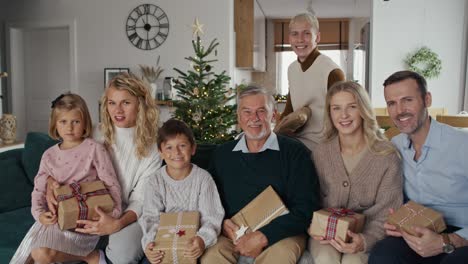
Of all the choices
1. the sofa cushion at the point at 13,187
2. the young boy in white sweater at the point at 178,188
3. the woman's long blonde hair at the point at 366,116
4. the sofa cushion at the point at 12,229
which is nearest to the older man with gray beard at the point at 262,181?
the young boy in white sweater at the point at 178,188

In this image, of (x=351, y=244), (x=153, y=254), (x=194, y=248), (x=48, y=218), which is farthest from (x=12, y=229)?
(x=351, y=244)

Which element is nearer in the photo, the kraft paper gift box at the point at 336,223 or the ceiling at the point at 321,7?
the kraft paper gift box at the point at 336,223

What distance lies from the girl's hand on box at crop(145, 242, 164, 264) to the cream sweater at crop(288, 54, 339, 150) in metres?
1.14

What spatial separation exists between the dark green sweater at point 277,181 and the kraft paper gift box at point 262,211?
0.09 ft

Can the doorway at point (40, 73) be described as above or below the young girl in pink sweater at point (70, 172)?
above

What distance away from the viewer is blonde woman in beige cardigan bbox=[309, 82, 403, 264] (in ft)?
6.12

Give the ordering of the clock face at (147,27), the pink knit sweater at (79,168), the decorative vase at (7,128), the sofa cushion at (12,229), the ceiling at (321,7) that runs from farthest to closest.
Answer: the ceiling at (321,7)
the clock face at (147,27)
the decorative vase at (7,128)
the sofa cushion at (12,229)
the pink knit sweater at (79,168)

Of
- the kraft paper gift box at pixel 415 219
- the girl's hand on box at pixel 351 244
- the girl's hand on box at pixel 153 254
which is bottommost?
the girl's hand on box at pixel 153 254

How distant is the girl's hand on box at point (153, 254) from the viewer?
184 cm

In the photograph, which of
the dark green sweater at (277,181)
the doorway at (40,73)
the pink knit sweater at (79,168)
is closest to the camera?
the dark green sweater at (277,181)

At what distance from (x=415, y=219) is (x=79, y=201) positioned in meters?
1.41

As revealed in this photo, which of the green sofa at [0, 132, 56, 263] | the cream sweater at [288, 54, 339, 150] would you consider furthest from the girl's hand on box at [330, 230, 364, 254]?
the green sofa at [0, 132, 56, 263]

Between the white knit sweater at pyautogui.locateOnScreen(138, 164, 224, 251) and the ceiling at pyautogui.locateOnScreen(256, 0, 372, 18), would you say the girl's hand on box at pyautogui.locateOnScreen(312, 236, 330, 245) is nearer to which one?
the white knit sweater at pyautogui.locateOnScreen(138, 164, 224, 251)

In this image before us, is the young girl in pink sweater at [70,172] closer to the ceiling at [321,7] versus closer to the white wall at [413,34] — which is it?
the white wall at [413,34]
